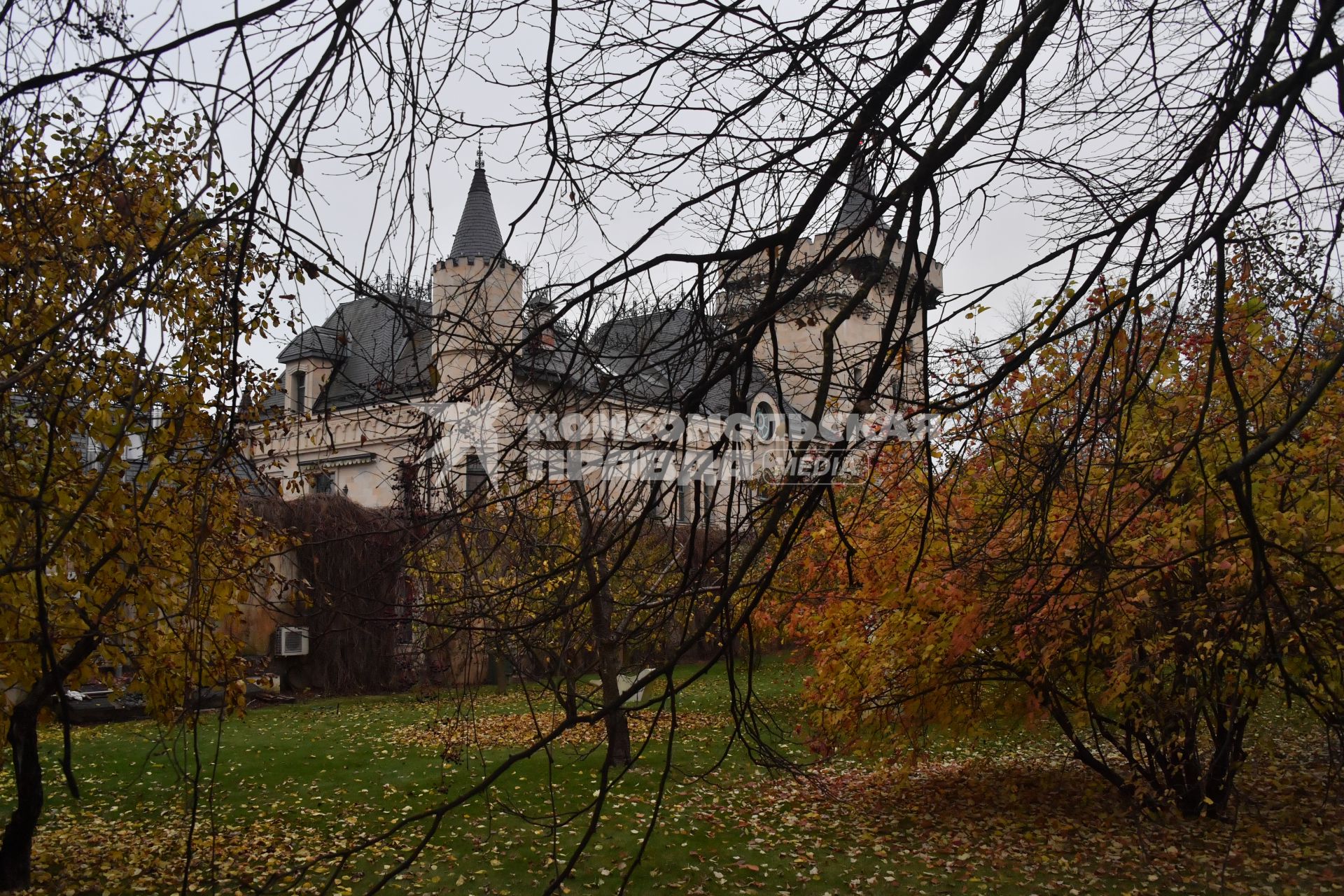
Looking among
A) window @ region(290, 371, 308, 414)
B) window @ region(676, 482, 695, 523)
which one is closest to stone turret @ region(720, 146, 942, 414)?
window @ region(676, 482, 695, 523)

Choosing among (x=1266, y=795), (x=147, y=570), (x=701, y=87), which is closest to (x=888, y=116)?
(x=701, y=87)

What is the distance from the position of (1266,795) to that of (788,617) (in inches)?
150

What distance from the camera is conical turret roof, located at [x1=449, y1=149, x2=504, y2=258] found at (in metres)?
3.33

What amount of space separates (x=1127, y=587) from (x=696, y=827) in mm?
4002

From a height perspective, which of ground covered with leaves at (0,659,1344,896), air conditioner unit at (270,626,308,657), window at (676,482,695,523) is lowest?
ground covered with leaves at (0,659,1344,896)

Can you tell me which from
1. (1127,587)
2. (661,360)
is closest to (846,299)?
(661,360)

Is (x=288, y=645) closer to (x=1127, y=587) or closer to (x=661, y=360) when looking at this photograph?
(x=1127, y=587)

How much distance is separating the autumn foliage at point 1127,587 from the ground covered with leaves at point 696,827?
0.55m

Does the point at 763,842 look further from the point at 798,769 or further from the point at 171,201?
the point at 171,201

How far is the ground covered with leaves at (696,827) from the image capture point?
638 centimetres

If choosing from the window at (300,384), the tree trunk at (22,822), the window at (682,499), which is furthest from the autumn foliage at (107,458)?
the window at (300,384)

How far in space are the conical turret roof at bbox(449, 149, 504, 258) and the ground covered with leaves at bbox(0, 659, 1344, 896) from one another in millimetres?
2379

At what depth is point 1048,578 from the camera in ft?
16.6

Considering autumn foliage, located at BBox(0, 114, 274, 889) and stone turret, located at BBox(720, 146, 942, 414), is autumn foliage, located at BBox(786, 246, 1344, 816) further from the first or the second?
autumn foliage, located at BBox(0, 114, 274, 889)
